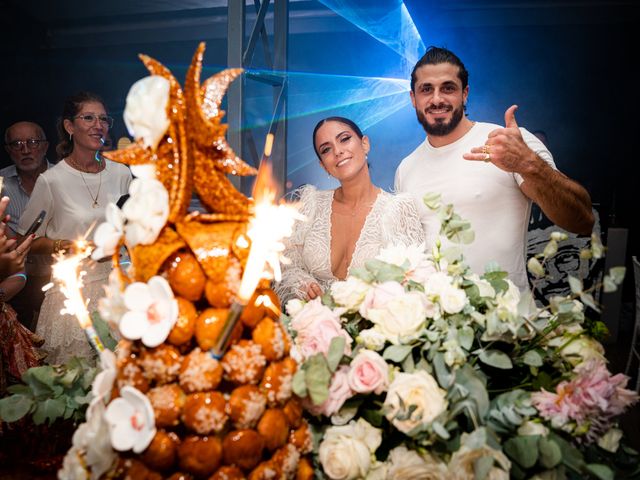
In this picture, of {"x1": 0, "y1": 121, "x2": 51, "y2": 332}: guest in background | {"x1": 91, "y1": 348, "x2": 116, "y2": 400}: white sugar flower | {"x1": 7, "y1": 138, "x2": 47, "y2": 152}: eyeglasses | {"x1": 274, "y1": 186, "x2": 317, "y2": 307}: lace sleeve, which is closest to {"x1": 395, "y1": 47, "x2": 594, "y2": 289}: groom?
{"x1": 274, "y1": 186, "x2": 317, "y2": 307}: lace sleeve

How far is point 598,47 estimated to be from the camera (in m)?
6.66

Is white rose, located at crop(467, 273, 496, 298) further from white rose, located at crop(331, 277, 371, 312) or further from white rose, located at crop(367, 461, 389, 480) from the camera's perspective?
white rose, located at crop(367, 461, 389, 480)

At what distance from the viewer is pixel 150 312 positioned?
820mm

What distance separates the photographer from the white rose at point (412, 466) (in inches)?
34.7

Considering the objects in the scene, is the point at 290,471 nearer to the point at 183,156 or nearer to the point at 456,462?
the point at 456,462

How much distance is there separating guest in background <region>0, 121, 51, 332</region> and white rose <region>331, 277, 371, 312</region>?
2.40 metres

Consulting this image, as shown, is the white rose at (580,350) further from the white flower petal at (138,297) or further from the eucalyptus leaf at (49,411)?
the eucalyptus leaf at (49,411)

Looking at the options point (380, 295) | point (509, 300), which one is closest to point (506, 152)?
point (509, 300)

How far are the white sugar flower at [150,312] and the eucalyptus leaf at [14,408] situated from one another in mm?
488

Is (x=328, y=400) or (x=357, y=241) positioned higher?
(x=357, y=241)

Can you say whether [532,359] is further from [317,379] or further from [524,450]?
[317,379]

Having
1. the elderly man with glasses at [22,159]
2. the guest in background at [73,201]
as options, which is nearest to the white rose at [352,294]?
the guest in background at [73,201]

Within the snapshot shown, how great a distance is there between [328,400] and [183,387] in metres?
0.28

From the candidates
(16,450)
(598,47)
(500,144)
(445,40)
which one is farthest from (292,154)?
(16,450)
